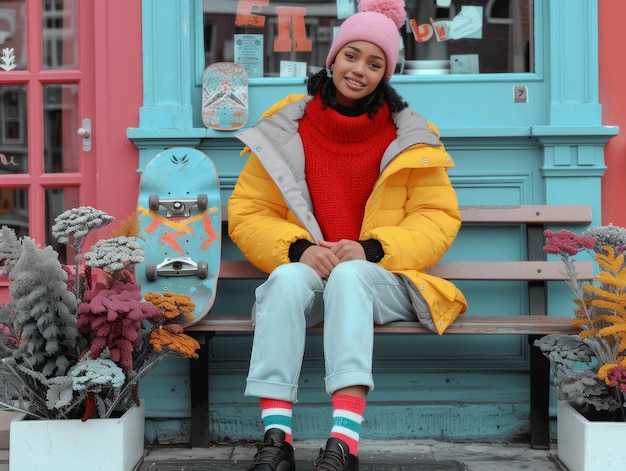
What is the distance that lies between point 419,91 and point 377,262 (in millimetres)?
948

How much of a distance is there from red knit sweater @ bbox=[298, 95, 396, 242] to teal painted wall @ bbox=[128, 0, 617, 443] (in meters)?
0.43

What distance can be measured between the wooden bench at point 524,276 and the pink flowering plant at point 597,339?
0.75 ft

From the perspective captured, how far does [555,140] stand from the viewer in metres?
3.63

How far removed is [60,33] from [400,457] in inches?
87.5

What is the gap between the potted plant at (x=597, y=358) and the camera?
286 centimetres

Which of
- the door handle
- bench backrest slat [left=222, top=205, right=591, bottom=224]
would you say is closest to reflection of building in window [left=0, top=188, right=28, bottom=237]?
the door handle

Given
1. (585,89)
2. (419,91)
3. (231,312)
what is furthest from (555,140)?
(231,312)

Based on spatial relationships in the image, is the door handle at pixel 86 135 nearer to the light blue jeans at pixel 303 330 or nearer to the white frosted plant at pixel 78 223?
the white frosted plant at pixel 78 223

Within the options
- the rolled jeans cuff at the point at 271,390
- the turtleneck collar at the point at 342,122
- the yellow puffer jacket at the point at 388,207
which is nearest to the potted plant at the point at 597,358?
the yellow puffer jacket at the point at 388,207

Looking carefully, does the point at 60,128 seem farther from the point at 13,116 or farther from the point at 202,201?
the point at 202,201

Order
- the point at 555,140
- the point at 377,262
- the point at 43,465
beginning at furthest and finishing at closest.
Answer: the point at 555,140, the point at 377,262, the point at 43,465

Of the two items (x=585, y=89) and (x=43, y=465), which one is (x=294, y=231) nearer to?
(x=43, y=465)

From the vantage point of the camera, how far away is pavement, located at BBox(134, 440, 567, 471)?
321cm

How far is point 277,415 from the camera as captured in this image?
288cm
